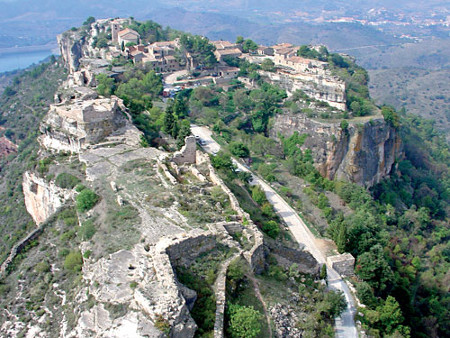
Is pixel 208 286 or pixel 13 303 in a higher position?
pixel 208 286

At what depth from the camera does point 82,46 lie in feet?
273

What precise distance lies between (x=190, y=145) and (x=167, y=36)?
5922 cm

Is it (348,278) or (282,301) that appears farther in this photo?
(348,278)

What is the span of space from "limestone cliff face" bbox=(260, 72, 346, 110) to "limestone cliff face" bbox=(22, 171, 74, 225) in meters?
43.6

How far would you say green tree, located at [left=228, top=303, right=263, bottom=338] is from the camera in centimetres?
1670

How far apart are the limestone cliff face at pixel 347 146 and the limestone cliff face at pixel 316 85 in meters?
5.72

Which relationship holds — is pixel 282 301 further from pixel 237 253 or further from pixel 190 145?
pixel 190 145

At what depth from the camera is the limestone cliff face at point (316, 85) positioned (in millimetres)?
64250

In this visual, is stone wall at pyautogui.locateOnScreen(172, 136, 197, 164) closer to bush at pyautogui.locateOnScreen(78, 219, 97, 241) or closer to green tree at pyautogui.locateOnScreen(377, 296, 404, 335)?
bush at pyautogui.locateOnScreen(78, 219, 97, 241)

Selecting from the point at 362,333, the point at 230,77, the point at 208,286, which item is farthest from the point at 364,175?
the point at 208,286

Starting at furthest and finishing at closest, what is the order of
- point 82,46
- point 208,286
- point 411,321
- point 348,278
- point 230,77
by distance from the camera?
point 82,46 → point 230,77 → point 411,321 → point 348,278 → point 208,286

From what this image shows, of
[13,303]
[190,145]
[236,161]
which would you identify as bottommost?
[236,161]

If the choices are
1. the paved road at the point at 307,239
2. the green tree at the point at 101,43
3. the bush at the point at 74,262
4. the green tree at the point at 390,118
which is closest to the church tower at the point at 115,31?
the green tree at the point at 101,43

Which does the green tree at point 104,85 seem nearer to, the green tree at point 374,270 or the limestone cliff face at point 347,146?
the limestone cliff face at point 347,146
